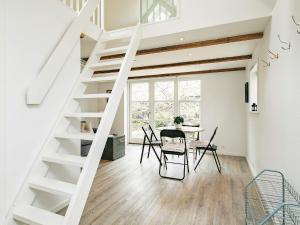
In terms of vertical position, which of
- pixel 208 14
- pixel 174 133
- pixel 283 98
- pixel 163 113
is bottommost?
pixel 174 133

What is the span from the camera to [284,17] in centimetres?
190

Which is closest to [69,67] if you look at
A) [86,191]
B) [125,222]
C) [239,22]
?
[86,191]

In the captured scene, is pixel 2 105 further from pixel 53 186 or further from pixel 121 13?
pixel 121 13

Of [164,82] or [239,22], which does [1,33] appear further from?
[164,82]

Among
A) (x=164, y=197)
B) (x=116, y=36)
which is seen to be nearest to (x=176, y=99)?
(x=116, y=36)

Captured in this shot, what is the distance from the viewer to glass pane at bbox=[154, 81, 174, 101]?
6.60 meters

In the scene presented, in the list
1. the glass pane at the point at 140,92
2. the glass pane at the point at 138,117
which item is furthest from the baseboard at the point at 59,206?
the glass pane at the point at 140,92

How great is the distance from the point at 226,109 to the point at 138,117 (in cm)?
306

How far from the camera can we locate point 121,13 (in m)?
3.86

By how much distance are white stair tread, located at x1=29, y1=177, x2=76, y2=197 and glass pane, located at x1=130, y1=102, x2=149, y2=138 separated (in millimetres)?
5076

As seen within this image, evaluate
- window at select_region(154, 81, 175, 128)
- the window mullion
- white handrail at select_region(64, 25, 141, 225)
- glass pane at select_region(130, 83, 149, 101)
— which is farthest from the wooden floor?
glass pane at select_region(130, 83, 149, 101)

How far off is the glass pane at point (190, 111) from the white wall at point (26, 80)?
451 centimetres

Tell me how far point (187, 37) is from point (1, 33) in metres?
2.39

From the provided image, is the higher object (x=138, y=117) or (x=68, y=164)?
(x=138, y=117)
